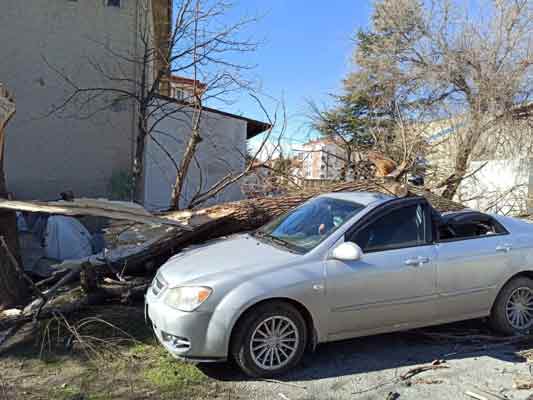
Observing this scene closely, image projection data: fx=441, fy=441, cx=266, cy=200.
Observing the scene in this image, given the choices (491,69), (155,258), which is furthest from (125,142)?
(491,69)

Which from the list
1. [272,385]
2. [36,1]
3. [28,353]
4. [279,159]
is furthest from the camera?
[36,1]

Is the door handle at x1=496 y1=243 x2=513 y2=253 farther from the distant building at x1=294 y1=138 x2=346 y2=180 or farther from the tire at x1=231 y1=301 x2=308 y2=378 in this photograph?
the distant building at x1=294 y1=138 x2=346 y2=180

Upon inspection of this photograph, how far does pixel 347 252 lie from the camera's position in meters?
3.81

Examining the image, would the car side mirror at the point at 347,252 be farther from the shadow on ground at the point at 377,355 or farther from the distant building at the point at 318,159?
the distant building at the point at 318,159

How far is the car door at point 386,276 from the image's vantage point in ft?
12.7

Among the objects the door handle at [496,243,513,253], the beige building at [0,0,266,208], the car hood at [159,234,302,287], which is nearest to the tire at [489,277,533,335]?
the door handle at [496,243,513,253]

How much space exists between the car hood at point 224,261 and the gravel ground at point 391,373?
0.88 m

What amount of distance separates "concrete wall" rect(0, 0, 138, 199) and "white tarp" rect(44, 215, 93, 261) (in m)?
3.14

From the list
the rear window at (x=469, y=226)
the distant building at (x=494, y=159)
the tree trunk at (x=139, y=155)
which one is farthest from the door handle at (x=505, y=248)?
the tree trunk at (x=139, y=155)

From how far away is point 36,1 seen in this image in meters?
10.2

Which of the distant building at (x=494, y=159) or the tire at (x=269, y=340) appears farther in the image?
the distant building at (x=494, y=159)

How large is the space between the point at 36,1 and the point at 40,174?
398 cm

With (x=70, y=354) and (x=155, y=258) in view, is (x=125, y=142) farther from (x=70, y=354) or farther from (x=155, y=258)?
(x=70, y=354)

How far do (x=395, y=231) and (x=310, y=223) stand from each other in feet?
2.78
